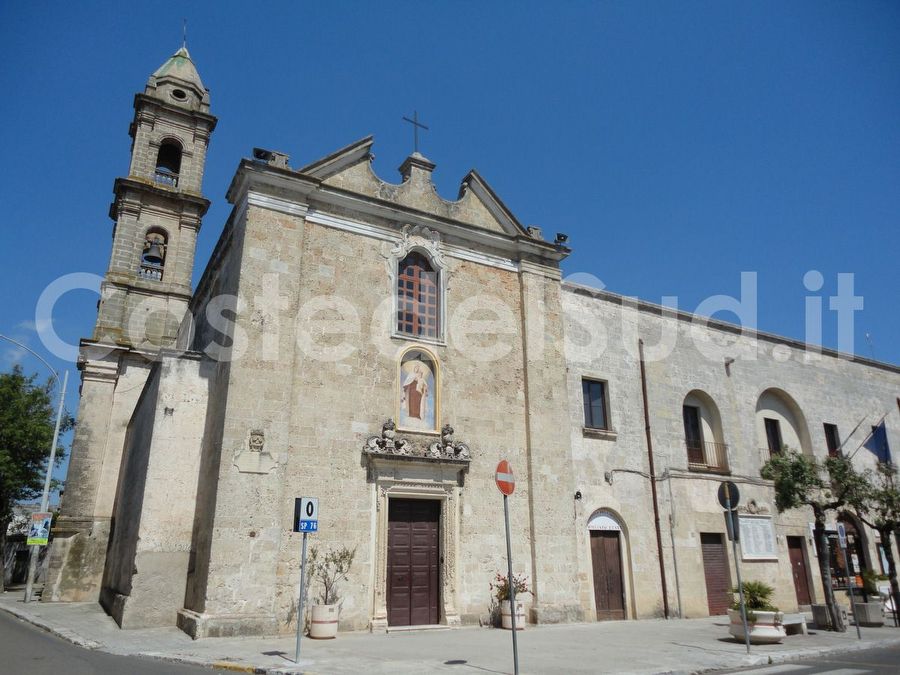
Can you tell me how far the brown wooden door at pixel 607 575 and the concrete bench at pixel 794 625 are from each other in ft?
13.4

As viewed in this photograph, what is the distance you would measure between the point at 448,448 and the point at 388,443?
1524 mm

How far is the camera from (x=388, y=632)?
1320 cm

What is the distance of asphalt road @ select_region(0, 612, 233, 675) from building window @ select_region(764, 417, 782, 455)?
19.7 meters

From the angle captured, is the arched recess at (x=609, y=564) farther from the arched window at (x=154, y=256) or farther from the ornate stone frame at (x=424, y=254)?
the arched window at (x=154, y=256)

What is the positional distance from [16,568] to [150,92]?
95.9 ft

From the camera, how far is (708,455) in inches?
795

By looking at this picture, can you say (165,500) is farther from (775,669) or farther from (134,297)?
(134,297)

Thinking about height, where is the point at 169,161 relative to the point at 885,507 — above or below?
above

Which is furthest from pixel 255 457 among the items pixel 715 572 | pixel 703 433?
pixel 703 433

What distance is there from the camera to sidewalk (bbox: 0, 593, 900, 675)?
9.16 m

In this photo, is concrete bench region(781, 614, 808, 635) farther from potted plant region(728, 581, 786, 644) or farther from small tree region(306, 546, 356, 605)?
small tree region(306, 546, 356, 605)

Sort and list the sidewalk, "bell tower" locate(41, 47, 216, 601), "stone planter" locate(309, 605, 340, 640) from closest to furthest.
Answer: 1. the sidewalk
2. "stone planter" locate(309, 605, 340, 640)
3. "bell tower" locate(41, 47, 216, 601)

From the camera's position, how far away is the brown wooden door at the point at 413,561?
45.3 feet

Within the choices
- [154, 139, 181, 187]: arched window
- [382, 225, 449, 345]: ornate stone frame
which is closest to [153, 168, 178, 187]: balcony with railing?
[154, 139, 181, 187]: arched window
